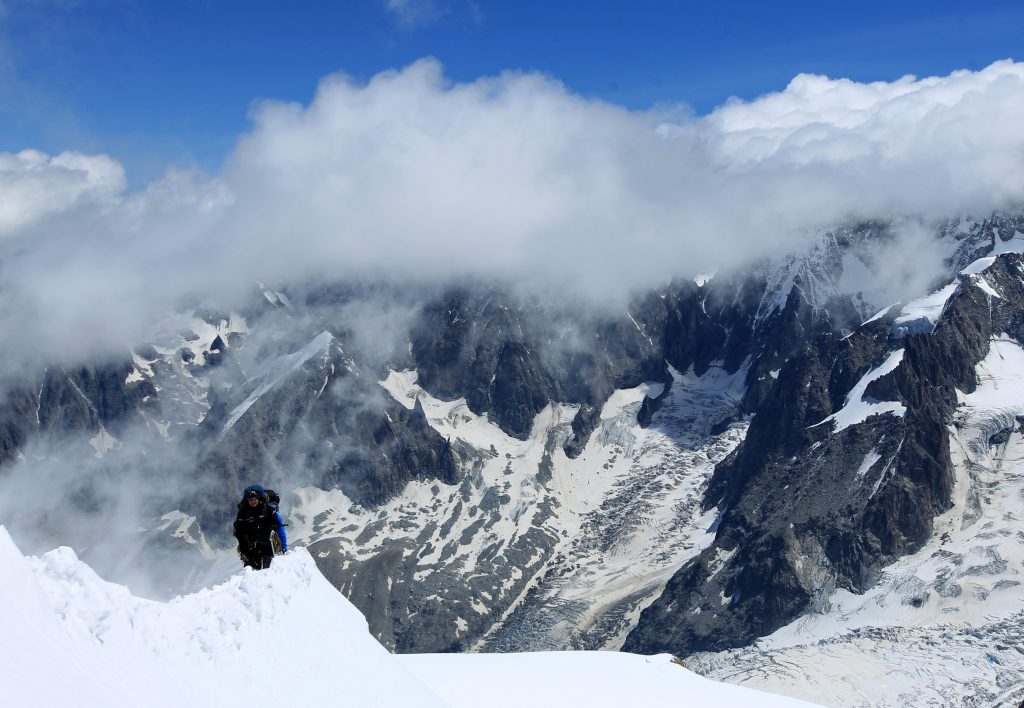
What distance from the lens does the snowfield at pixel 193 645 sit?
2406cm

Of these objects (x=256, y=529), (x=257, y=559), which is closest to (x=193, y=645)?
(x=256, y=529)

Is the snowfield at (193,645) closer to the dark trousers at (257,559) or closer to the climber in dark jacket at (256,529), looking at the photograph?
the dark trousers at (257,559)

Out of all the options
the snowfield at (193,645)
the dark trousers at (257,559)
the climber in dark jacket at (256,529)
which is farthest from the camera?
the dark trousers at (257,559)

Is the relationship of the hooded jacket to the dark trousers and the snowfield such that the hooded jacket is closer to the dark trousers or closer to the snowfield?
the dark trousers

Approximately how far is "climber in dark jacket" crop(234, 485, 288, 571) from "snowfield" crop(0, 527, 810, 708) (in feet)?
4.00

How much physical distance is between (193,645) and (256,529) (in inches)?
445

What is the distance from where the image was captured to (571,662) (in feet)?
236

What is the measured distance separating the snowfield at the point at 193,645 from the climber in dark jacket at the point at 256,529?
1.22m

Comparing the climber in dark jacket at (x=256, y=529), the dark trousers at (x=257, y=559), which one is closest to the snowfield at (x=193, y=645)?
the dark trousers at (x=257, y=559)

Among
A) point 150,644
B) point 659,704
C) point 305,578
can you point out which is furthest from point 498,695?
point 150,644

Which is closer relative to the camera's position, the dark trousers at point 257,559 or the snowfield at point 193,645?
the snowfield at point 193,645

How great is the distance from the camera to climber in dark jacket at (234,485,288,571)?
41875 millimetres

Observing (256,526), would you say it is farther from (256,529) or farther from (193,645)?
(193,645)

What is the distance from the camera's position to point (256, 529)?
138ft
